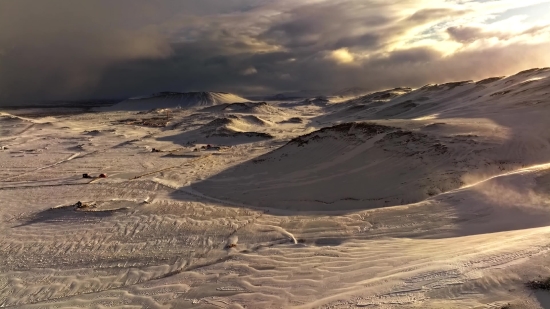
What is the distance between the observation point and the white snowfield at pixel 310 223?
6645 millimetres

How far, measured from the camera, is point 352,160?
16.7 m

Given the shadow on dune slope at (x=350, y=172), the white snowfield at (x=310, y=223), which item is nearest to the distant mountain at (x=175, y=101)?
the white snowfield at (x=310, y=223)

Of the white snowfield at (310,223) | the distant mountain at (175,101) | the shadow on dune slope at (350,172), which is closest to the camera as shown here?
the white snowfield at (310,223)

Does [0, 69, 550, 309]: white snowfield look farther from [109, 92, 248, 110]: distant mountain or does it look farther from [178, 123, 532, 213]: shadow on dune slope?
[109, 92, 248, 110]: distant mountain

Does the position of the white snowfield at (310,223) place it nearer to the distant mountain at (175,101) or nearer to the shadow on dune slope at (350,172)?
the shadow on dune slope at (350,172)

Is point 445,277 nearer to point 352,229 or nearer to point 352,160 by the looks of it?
point 352,229

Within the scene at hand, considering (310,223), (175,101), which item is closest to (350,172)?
(310,223)

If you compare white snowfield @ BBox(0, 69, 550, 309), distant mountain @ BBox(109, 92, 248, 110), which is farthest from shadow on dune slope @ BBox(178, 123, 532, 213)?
distant mountain @ BBox(109, 92, 248, 110)

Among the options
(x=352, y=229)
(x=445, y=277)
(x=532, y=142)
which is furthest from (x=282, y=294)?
(x=532, y=142)

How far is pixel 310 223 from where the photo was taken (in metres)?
11.3

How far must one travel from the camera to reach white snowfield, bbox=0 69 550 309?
6645mm

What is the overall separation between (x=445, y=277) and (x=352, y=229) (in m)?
4.34

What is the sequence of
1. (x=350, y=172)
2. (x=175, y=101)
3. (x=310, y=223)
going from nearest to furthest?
(x=310, y=223)
(x=350, y=172)
(x=175, y=101)

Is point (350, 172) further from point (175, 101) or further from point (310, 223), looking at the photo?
point (175, 101)
